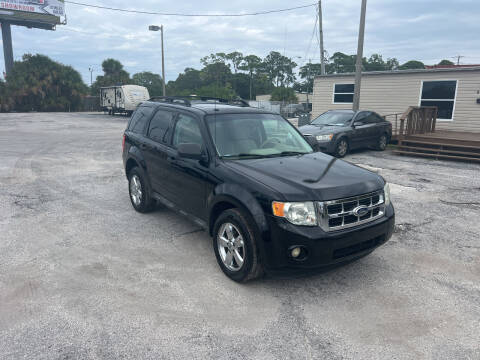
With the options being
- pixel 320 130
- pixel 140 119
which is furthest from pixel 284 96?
pixel 140 119

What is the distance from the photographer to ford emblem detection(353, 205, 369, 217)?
11.5ft

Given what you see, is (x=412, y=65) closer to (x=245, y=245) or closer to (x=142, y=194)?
(x=142, y=194)

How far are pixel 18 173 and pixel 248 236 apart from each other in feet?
25.9

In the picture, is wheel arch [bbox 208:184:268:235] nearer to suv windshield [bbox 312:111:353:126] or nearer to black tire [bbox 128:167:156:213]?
black tire [bbox 128:167:156:213]

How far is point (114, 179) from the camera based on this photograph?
8484 millimetres

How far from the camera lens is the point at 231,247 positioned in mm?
3811

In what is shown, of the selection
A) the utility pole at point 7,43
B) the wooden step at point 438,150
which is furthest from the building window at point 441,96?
the utility pole at point 7,43

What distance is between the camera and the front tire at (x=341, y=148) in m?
11.6

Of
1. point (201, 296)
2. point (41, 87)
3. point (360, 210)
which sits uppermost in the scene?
point (41, 87)

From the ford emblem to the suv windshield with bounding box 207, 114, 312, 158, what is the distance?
1.27 meters

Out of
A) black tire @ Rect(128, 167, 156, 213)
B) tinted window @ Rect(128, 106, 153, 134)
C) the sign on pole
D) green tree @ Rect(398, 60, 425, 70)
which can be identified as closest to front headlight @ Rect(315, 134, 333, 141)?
tinted window @ Rect(128, 106, 153, 134)

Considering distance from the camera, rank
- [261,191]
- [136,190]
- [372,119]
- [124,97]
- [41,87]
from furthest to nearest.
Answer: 1. [41,87]
2. [124,97]
3. [372,119]
4. [136,190]
5. [261,191]

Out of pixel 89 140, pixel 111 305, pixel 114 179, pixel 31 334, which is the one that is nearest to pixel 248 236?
pixel 111 305

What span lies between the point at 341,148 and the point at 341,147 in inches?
1.3
